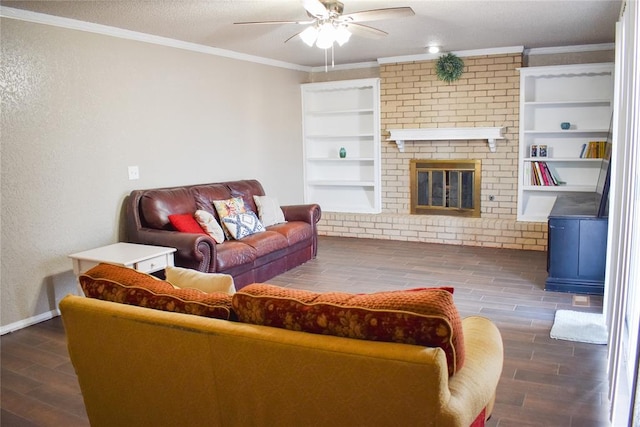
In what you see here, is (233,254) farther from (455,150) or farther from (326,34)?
(455,150)

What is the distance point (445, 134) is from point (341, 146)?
165 centimetres

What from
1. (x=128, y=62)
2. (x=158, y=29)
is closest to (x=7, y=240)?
(x=128, y=62)

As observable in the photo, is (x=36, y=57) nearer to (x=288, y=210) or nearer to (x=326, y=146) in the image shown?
(x=288, y=210)

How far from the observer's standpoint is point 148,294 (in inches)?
80.1

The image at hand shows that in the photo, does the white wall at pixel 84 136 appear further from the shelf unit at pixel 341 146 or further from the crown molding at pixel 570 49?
the crown molding at pixel 570 49

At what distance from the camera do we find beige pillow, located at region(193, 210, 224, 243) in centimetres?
481

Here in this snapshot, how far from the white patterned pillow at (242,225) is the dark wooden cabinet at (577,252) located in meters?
2.79

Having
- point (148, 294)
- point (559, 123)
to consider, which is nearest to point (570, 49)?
point (559, 123)

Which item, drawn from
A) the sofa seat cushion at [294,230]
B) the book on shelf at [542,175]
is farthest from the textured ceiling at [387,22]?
the sofa seat cushion at [294,230]

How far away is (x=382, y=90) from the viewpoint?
705 centimetres

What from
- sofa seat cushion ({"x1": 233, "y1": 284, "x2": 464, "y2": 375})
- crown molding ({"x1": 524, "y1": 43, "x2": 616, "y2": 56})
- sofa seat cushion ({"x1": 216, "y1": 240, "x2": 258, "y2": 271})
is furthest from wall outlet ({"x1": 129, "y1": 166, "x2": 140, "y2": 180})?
crown molding ({"x1": 524, "y1": 43, "x2": 616, "y2": 56})

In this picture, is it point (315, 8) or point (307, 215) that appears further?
point (307, 215)

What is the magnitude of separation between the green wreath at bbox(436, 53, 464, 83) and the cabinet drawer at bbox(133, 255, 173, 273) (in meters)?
4.22

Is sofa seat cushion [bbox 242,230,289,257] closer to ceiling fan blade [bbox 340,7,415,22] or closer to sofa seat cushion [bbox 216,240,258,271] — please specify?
sofa seat cushion [bbox 216,240,258,271]
